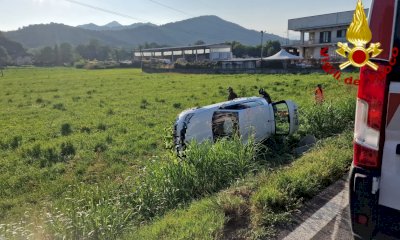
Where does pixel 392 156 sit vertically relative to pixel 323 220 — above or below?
above

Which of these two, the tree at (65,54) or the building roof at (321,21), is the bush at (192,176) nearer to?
the building roof at (321,21)

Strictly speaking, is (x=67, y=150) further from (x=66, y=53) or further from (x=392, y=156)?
(x=66, y=53)

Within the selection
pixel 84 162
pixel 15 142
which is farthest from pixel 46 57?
pixel 84 162

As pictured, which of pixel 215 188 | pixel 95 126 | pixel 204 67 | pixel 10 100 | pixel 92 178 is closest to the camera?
pixel 215 188

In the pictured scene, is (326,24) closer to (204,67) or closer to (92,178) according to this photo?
(204,67)

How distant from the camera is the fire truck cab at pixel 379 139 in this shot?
2080 millimetres

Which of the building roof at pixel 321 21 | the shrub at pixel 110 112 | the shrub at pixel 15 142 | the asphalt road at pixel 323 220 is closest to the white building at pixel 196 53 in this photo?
the building roof at pixel 321 21

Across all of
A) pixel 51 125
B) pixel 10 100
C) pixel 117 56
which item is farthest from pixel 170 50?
pixel 51 125

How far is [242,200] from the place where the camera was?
3.27m

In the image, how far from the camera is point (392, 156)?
2.19 meters

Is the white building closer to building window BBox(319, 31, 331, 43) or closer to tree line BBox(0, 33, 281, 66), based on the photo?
tree line BBox(0, 33, 281, 66)

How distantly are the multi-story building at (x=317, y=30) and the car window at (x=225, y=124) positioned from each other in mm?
45151

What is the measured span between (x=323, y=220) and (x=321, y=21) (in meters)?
55.2

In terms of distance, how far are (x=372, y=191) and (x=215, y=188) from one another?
2279mm
